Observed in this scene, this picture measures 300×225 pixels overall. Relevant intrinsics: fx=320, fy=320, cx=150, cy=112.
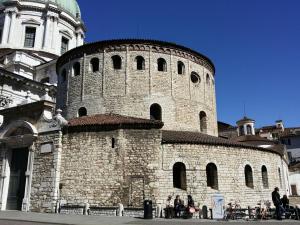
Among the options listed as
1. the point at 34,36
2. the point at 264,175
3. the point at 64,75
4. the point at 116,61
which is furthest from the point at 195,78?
the point at 34,36

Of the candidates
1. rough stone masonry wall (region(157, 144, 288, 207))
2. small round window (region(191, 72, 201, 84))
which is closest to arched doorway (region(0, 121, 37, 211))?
rough stone masonry wall (region(157, 144, 288, 207))

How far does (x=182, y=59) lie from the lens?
2533 cm

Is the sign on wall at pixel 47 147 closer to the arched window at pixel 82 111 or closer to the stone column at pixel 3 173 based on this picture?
the stone column at pixel 3 173

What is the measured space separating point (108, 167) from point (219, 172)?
669 centimetres

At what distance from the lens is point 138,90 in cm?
2342

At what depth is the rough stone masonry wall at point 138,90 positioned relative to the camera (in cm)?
2322

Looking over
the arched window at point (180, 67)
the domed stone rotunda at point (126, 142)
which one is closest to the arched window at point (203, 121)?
the domed stone rotunda at point (126, 142)

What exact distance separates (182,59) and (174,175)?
10.2 metres

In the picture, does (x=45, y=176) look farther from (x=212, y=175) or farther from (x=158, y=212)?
(x=212, y=175)

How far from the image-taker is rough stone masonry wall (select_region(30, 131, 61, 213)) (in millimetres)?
17562

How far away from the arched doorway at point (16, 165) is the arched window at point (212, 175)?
1062 cm

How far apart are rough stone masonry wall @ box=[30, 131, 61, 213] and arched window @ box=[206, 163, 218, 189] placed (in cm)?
895

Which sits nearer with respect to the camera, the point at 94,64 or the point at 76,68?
the point at 94,64

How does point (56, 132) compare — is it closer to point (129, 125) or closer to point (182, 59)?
point (129, 125)
